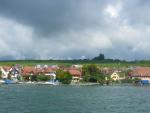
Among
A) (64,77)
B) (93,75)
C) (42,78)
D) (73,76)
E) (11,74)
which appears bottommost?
(64,77)

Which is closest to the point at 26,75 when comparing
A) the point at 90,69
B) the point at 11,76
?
the point at 11,76

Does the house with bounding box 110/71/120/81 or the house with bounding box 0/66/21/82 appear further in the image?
the house with bounding box 110/71/120/81

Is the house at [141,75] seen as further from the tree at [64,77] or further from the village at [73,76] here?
the tree at [64,77]

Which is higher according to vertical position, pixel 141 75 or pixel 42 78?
pixel 141 75

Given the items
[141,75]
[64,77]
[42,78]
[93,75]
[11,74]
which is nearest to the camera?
[64,77]

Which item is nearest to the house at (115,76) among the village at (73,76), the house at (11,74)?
the village at (73,76)

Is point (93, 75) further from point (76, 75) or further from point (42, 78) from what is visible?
point (76, 75)

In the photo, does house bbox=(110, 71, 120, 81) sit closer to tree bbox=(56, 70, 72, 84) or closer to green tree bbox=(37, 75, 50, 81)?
green tree bbox=(37, 75, 50, 81)

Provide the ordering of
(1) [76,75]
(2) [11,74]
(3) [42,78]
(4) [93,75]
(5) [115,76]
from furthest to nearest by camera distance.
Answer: (5) [115,76]
(2) [11,74]
(1) [76,75]
(3) [42,78]
(4) [93,75]

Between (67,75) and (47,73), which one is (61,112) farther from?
(47,73)

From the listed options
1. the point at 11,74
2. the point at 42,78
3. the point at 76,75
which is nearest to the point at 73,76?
the point at 76,75

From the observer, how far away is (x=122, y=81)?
7052 inches

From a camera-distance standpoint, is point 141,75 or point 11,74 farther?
point 141,75

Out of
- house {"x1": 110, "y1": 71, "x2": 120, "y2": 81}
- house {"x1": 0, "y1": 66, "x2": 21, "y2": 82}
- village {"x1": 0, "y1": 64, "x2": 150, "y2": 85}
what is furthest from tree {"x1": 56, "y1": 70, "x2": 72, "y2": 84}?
house {"x1": 110, "y1": 71, "x2": 120, "y2": 81}
